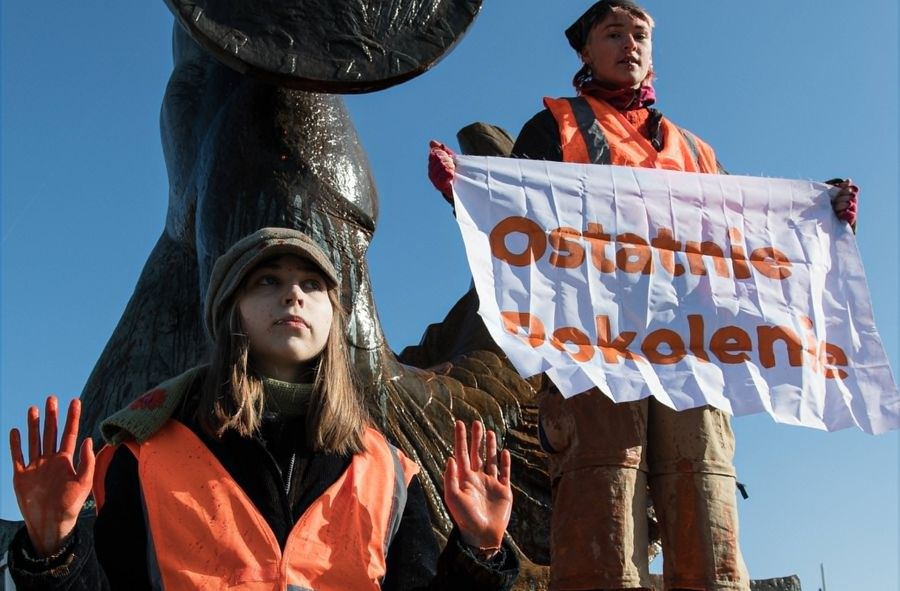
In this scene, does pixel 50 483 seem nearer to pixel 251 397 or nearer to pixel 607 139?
pixel 251 397

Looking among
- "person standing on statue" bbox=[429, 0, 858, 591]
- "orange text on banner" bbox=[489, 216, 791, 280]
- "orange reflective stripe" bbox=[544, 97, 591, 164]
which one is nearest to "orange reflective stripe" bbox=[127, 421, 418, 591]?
"person standing on statue" bbox=[429, 0, 858, 591]

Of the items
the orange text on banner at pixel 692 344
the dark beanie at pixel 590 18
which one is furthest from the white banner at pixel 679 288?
the dark beanie at pixel 590 18

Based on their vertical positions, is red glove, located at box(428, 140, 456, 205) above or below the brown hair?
above

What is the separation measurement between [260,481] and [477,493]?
43cm

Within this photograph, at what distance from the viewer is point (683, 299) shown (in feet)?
13.5

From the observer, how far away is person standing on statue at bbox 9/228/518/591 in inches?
94.0

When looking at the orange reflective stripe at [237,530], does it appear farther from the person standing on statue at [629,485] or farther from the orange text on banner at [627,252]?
the orange text on banner at [627,252]

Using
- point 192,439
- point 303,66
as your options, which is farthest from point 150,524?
point 303,66

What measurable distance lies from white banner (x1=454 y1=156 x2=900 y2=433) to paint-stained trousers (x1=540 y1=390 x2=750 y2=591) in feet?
0.35

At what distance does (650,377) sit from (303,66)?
1483 millimetres

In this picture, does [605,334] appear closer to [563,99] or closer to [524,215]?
[524,215]

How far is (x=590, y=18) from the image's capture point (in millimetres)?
4383

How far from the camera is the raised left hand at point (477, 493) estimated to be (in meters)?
2.58

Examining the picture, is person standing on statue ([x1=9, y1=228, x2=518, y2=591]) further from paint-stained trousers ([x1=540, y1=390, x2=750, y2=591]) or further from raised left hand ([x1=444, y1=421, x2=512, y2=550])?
paint-stained trousers ([x1=540, y1=390, x2=750, y2=591])
